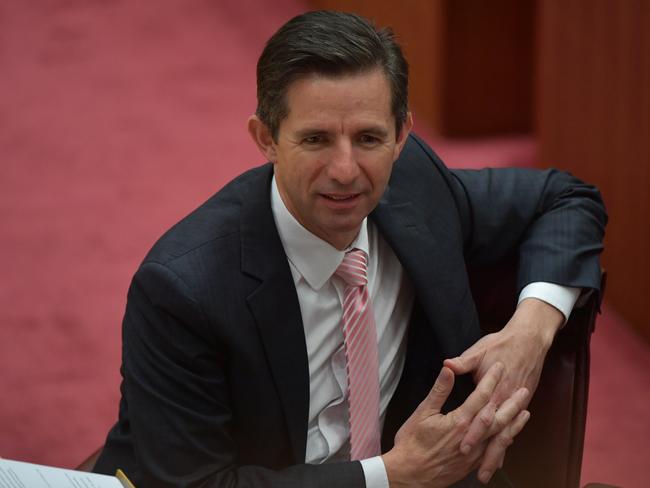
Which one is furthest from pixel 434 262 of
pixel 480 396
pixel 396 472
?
pixel 396 472

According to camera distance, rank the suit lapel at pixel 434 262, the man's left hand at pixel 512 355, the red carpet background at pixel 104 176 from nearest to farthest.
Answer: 1. the man's left hand at pixel 512 355
2. the suit lapel at pixel 434 262
3. the red carpet background at pixel 104 176

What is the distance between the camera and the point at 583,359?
5.66ft

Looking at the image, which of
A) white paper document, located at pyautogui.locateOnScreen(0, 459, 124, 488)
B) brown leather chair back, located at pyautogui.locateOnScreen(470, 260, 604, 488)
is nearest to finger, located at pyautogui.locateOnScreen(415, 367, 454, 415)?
brown leather chair back, located at pyautogui.locateOnScreen(470, 260, 604, 488)

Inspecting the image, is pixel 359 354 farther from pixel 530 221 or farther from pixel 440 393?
pixel 530 221

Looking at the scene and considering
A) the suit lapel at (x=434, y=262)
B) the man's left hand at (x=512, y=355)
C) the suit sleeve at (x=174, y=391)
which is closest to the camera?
the suit sleeve at (x=174, y=391)

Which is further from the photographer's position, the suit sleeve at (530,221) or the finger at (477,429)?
the suit sleeve at (530,221)

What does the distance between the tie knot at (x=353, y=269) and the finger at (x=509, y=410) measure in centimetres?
29

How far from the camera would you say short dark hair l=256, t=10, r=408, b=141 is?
1490 mm

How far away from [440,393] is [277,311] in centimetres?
27

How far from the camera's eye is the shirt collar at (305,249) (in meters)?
1.64

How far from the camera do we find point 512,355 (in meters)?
1.64

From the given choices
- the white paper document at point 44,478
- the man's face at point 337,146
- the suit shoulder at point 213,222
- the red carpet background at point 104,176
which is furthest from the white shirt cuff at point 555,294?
the red carpet background at point 104,176

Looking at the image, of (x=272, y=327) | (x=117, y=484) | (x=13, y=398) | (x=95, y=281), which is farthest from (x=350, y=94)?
(x=95, y=281)

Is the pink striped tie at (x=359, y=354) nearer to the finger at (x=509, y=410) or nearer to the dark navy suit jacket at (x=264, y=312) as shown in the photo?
the dark navy suit jacket at (x=264, y=312)
